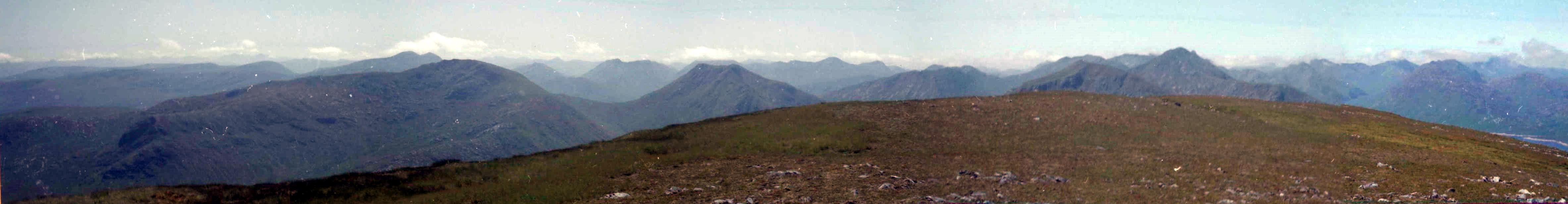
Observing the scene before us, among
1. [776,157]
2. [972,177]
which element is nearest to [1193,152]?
[972,177]

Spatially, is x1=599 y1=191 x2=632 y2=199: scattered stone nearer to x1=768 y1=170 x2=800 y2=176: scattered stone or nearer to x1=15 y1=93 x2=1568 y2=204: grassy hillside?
x1=15 y1=93 x2=1568 y2=204: grassy hillside

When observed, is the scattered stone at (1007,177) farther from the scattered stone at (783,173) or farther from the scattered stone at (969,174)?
the scattered stone at (783,173)

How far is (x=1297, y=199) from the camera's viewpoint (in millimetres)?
25312

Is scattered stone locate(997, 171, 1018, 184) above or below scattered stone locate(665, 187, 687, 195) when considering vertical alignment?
above

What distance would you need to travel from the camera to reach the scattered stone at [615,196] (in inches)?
1004

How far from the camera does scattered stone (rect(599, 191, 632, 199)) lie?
25.5m

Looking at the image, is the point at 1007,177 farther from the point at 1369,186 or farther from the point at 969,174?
the point at 1369,186

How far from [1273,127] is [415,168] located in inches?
2313

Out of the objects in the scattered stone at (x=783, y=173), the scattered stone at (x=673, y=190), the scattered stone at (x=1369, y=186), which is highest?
the scattered stone at (x=1369, y=186)

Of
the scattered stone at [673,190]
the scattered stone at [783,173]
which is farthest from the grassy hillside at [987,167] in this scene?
the scattered stone at [673,190]

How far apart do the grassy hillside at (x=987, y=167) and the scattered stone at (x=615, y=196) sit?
215mm

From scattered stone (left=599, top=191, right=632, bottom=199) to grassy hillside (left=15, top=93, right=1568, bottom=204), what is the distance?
0.70ft

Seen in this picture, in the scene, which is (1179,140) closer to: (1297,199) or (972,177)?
(1297,199)

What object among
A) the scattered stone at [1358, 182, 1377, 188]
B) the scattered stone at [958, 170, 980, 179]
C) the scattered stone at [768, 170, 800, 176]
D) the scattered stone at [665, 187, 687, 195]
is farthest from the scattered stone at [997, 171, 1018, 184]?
the scattered stone at [1358, 182, 1377, 188]
